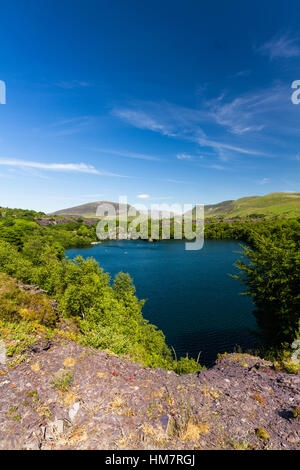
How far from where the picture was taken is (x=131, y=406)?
6922mm

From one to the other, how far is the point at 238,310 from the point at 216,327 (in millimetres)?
9626

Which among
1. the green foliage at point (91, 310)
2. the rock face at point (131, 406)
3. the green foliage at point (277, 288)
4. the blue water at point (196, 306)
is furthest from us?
the blue water at point (196, 306)

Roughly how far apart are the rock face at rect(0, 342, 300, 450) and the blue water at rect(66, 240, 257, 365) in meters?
16.6

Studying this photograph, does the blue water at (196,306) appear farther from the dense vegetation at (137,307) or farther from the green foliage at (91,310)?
the green foliage at (91,310)

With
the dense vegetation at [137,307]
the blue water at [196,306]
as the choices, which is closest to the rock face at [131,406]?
the dense vegetation at [137,307]

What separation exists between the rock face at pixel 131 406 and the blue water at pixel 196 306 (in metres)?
16.6

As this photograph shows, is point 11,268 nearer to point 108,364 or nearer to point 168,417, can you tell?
point 108,364

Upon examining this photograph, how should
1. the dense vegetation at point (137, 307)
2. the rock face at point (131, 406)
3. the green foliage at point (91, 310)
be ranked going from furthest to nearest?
the dense vegetation at point (137, 307) < the green foliage at point (91, 310) < the rock face at point (131, 406)

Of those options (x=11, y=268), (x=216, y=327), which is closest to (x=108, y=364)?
(x=216, y=327)

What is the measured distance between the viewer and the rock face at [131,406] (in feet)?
18.4

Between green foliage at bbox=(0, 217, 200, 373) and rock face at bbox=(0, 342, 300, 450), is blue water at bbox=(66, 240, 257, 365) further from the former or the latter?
rock face at bbox=(0, 342, 300, 450)

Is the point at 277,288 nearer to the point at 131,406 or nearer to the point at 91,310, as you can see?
the point at 131,406

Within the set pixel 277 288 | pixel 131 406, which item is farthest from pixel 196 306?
pixel 131 406

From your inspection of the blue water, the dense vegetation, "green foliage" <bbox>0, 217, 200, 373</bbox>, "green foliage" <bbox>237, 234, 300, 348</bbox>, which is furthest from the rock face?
the blue water
